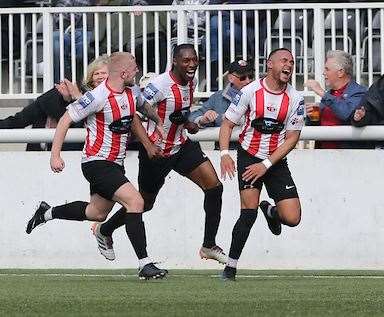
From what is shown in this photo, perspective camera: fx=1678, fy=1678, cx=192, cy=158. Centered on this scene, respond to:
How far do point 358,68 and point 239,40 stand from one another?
1.36m

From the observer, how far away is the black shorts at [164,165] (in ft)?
52.9

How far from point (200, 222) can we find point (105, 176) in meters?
2.58

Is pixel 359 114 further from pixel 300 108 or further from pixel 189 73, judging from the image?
pixel 189 73

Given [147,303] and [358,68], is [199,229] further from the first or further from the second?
[147,303]

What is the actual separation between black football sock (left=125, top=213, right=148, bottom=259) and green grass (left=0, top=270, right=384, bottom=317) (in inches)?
11.4

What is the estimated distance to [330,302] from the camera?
11805 mm

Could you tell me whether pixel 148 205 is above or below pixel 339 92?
below

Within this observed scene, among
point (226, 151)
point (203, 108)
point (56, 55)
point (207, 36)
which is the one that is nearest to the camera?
point (226, 151)

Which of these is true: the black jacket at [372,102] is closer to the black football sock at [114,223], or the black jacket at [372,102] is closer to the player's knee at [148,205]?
the player's knee at [148,205]

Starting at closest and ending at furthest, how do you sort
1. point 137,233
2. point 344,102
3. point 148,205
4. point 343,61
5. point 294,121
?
point 137,233 → point 294,121 → point 148,205 → point 343,61 → point 344,102

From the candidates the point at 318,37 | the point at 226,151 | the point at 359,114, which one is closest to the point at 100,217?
the point at 226,151

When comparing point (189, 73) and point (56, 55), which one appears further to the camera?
point (56, 55)

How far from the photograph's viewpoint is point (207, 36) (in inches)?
727

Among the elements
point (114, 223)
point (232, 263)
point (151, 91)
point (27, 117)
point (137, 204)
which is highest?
point (151, 91)
